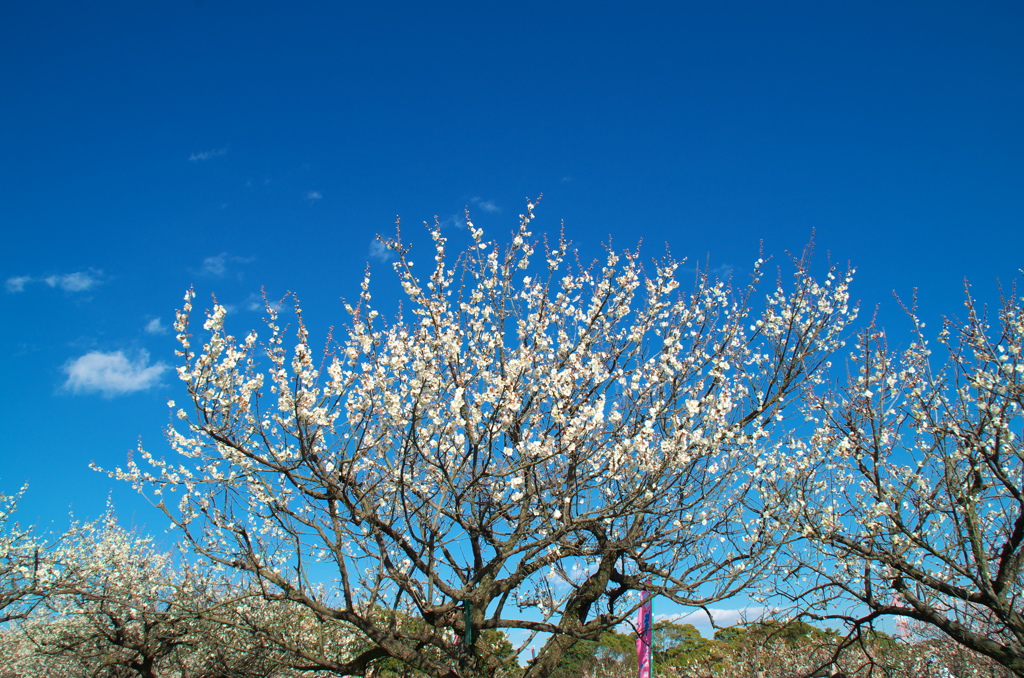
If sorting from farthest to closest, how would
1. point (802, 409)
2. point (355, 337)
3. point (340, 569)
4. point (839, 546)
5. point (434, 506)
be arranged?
point (802, 409) → point (839, 546) → point (355, 337) → point (340, 569) → point (434, 506)

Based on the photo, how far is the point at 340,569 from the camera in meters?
5.82

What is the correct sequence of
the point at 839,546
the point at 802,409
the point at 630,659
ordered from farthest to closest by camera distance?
the point at 630,659 < the point at 802,409 < the point at 839,546

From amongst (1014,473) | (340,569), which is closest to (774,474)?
(1014,473)

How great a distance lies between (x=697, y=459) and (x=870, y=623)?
134 inches

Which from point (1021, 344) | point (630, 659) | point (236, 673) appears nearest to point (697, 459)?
point (1021, 344)

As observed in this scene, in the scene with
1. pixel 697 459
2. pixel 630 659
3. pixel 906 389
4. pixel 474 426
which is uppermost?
pixel 906 389

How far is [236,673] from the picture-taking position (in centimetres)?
737

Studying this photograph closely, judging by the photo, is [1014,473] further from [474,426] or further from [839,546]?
[474,426]

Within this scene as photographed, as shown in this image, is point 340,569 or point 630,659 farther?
point 630,659

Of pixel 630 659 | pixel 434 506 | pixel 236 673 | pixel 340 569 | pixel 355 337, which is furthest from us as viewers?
pixel 630 659

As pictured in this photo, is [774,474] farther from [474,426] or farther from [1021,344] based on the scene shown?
[474,426]

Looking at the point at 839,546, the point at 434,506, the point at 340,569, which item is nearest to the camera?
the point at 434,506

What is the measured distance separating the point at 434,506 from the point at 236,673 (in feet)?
13.9

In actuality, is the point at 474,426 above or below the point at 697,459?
above
